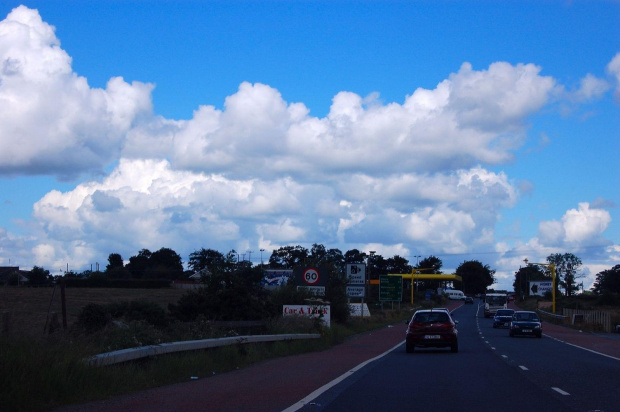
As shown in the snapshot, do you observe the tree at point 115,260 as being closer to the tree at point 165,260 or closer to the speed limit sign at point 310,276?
the tree at point 165,260

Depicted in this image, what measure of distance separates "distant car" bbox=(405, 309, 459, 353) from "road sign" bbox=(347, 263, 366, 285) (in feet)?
81.6

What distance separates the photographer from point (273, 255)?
179 metres

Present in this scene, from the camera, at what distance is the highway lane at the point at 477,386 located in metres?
12.6

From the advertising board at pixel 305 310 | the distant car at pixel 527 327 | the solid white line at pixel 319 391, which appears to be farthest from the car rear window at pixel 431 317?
the distant car at pixel 527 327

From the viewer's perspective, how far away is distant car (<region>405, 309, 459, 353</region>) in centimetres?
2845

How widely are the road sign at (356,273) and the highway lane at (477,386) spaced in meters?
28.9

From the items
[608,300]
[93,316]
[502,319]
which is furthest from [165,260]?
[93,316]

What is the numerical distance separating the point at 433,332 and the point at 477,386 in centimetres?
1285

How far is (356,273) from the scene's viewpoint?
53969mm

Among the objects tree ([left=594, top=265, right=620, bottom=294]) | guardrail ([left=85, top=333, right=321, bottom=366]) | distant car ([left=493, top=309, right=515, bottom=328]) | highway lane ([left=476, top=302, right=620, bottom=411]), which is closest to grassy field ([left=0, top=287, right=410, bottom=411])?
guardrail ([left=85, top=333, right=321, bottom=366])

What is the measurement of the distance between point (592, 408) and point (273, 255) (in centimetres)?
16780

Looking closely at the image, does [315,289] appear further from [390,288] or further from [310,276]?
[390,288]

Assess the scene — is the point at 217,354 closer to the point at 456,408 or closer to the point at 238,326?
the point at 238,326

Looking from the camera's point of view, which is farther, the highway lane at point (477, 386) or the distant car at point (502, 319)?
the distant car at point (502, 319)
